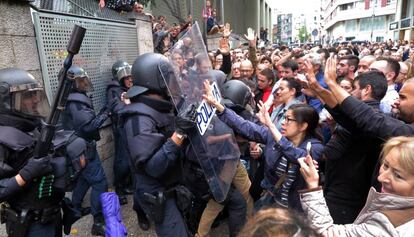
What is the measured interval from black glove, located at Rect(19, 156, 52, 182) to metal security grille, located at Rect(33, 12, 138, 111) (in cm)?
212

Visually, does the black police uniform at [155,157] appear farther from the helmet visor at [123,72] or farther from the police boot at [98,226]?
the helmet visor at [123,72]

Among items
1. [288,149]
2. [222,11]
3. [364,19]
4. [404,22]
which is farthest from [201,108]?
[364,19]

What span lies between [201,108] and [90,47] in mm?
3143

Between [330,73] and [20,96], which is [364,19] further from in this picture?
[20,96]

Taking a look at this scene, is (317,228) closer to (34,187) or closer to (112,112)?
(34,187)

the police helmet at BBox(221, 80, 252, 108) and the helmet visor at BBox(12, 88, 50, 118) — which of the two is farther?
the police helmet at BBox(221, 80, 252, 108)

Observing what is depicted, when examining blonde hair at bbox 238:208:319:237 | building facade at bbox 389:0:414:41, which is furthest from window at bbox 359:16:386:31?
blonde hair at bbox 238:208:319:237

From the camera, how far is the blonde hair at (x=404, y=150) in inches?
54.4

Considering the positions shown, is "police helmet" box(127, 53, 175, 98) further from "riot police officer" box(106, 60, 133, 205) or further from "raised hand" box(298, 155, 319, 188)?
"riot police officer" box(106, 60, 133, 205)

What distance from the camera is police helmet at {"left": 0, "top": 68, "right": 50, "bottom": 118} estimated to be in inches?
78.2

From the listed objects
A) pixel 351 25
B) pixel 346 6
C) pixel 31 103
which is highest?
pixel 346 6

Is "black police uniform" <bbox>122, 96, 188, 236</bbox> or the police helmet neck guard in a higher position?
the police helmet neck guard

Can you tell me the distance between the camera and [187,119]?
2025 mm

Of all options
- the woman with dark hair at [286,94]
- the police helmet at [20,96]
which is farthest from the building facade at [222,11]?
the police helmet at [20,96]
